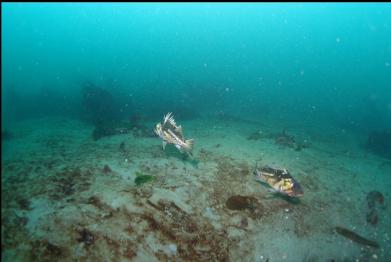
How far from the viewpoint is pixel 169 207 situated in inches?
236

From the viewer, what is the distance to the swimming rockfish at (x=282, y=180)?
18.7 feet

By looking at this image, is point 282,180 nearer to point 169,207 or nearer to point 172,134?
point 169,207

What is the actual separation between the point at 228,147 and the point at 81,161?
5405mm

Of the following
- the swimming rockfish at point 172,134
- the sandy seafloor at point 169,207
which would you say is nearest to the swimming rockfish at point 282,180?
the sandy seafloor at point 169,207

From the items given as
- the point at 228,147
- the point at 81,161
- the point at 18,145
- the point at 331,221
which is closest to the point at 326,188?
the point at 331,221

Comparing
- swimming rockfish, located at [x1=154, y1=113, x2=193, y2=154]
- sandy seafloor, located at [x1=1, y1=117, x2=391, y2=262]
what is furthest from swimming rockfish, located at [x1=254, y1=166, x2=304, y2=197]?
swimming rockfish, located at [x1=154, y1=113, x2=193, y2=154]

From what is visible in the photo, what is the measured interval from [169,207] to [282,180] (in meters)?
2.54

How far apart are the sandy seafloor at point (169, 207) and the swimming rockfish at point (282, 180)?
4.12 feet

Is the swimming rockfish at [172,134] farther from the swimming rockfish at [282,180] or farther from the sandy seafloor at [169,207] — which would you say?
the swimming rockfish at [282,180]

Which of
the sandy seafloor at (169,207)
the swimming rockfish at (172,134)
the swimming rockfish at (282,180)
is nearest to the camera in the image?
the sandy seafloor at (169,207)

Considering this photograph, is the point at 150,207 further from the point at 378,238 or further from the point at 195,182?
the point at 378,238

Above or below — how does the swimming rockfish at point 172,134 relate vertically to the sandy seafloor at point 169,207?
above

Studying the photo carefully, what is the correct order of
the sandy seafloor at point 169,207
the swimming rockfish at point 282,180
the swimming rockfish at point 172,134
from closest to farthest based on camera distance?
the sandy seafloor at point 169,207 → the swimming rockfish at point 282,180 → the swimming rockfish at point 172,134

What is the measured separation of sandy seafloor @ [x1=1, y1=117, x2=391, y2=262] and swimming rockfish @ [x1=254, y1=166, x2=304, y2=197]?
1.26 metres
